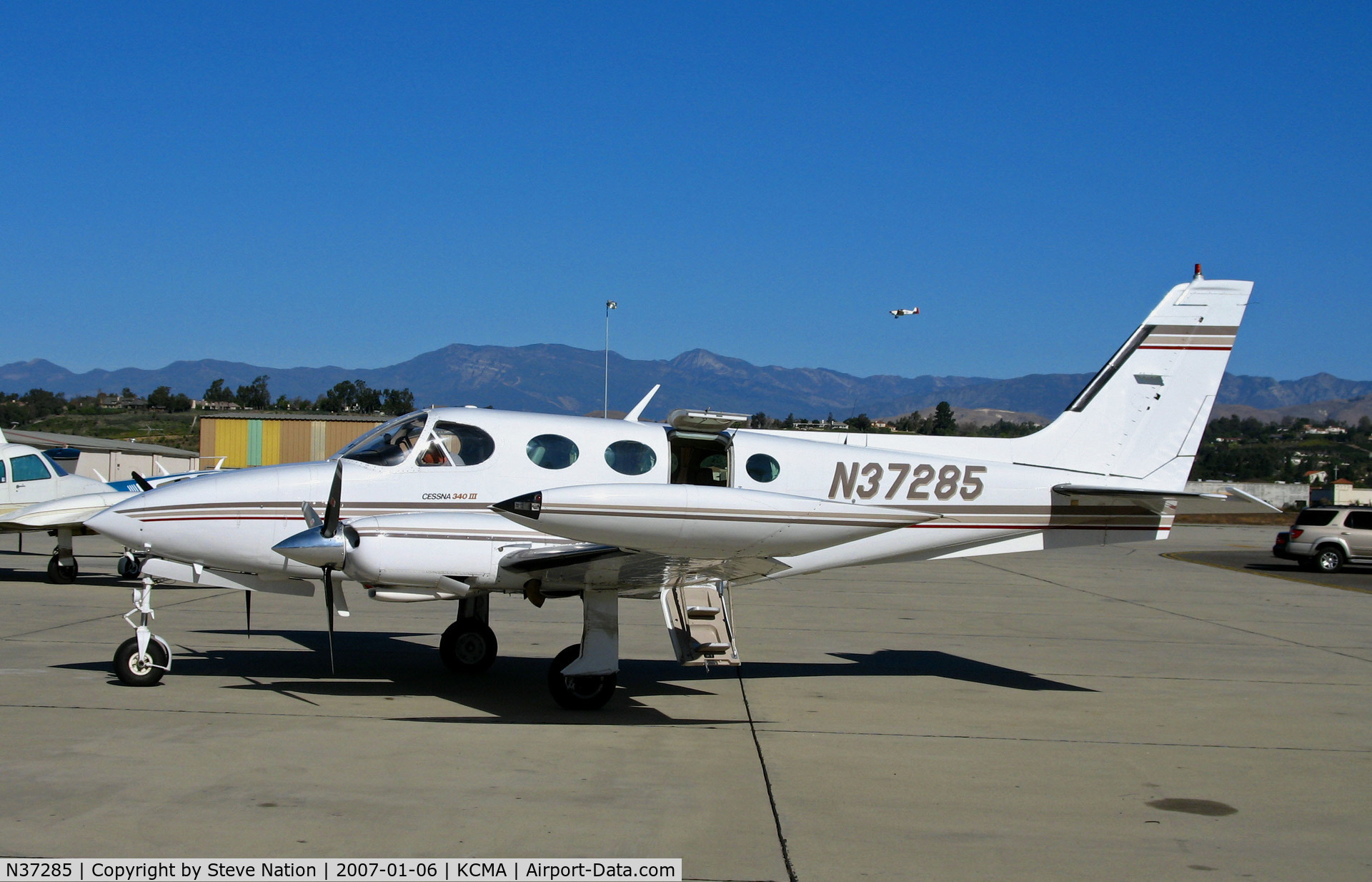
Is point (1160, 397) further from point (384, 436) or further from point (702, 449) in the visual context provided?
point (384, 436)

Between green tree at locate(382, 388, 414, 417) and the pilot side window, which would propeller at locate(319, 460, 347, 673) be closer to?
the pilot side window

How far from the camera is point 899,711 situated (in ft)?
29.3

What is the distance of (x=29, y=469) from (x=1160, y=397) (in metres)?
18.6

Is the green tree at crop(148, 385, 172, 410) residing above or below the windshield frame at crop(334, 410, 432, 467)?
above

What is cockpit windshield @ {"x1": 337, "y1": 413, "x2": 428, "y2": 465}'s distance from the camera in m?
9.30

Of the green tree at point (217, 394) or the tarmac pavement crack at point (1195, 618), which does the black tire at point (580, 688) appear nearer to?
the tarmac pavement crack at point (1195, 618)

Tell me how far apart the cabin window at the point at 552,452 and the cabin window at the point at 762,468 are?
5.43 ft

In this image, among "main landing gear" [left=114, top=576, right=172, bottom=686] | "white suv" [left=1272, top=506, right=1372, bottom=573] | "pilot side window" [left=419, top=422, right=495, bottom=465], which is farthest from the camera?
"white suv" [left=1272, top=506, right=1372, bottom=573]

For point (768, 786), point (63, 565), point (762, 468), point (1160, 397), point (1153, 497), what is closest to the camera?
point (768, 786)

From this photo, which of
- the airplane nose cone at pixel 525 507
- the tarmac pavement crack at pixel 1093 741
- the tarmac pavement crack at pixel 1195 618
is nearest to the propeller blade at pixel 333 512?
the airplane nose cone at pixel 525 507

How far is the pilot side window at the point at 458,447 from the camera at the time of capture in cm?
927

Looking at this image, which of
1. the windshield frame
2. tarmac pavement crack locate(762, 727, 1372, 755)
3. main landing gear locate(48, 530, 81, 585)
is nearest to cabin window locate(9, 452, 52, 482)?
main landing gear locate(48, 530, 81, 585)

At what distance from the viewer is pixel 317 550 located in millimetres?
8125

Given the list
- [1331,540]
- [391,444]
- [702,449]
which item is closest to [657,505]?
[702,449]
